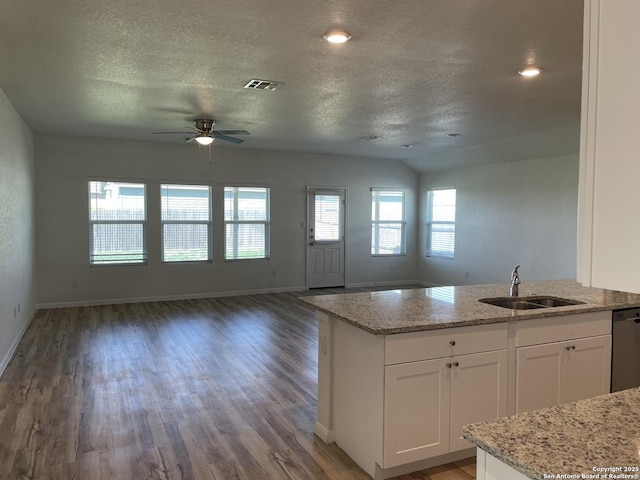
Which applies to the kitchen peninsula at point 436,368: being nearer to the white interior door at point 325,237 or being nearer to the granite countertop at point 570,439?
the granite countertop at point 570,439

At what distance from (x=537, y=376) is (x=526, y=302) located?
660 mm

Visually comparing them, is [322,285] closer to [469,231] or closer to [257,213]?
[257,213]

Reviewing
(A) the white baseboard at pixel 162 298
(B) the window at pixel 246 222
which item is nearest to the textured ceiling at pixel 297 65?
(B) the window at pixel 246 222

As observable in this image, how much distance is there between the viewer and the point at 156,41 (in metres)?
3.18

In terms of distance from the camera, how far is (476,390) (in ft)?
8.70

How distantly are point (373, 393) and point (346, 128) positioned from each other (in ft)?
14.9

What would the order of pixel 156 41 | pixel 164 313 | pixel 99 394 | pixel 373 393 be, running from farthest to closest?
pixel 164 313 < pixel 99 394 < pixel 156 41 < pixel 373 393

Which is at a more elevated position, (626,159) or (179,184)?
(179,184)

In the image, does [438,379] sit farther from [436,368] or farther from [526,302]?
[526,302]

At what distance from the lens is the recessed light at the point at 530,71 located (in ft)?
12.3

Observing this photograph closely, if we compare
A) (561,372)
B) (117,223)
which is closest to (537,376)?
(561,372)

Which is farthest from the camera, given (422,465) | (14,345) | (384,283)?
(384,283)

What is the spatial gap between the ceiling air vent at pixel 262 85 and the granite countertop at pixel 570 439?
3598mm

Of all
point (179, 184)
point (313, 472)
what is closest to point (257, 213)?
point (179, 184)
